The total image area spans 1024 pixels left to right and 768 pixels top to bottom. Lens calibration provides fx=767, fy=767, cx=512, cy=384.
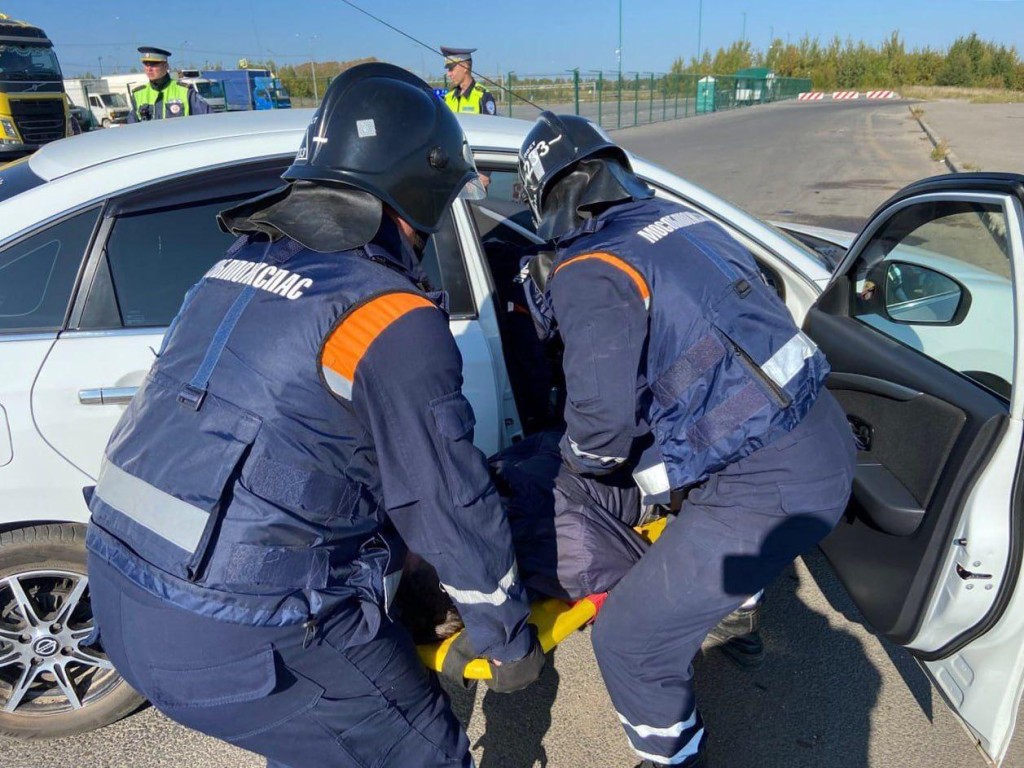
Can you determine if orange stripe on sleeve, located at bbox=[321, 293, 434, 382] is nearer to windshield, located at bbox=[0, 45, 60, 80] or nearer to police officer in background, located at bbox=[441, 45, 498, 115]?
police officer in background, located at bbox=[441, 45, 498, 115]

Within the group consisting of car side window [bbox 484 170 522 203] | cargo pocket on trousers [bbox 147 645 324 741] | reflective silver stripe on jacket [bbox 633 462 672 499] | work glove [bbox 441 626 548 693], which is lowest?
work glove [bbox 441 626 548 693]

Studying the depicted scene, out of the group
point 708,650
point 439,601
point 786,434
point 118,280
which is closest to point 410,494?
point 439,601

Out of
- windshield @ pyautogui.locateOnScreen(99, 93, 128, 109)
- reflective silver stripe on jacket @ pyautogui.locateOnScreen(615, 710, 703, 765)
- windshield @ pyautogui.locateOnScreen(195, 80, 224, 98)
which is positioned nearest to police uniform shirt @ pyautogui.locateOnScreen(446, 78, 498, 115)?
reflective silver stripe on jacket @ pyautogui.locateOnScreen(615, 710, 703, 765)

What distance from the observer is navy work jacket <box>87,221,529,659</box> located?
52.3 inches

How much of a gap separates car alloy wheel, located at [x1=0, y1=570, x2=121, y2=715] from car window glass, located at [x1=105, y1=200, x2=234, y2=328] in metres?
0.83

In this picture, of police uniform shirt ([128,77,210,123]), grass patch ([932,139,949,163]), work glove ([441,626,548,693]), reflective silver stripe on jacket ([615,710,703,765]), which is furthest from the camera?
grass patch ([932,139,949,163])

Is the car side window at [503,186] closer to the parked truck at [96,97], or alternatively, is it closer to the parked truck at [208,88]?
the parked truck at [208,88]

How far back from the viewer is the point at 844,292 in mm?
2934

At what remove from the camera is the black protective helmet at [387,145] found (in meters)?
1.53

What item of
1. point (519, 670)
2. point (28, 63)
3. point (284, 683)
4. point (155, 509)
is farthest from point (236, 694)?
point (28, 63)

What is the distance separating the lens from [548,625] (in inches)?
84.0

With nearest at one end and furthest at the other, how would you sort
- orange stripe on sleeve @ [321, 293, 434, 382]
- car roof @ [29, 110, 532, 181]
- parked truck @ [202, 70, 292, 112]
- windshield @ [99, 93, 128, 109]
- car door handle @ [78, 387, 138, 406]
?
orange stripe on sleeve @ [321, 293, 434, 382]
car door handle @ [78, 387, 138, 406]
car roof @ [29, 110, 532, 181]
windshield @ [99, 93, 128, 109]
parked truck @ [202, 70, 292, 112]

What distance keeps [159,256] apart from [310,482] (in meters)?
1.38

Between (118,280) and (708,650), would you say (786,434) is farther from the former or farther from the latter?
(118,280)
